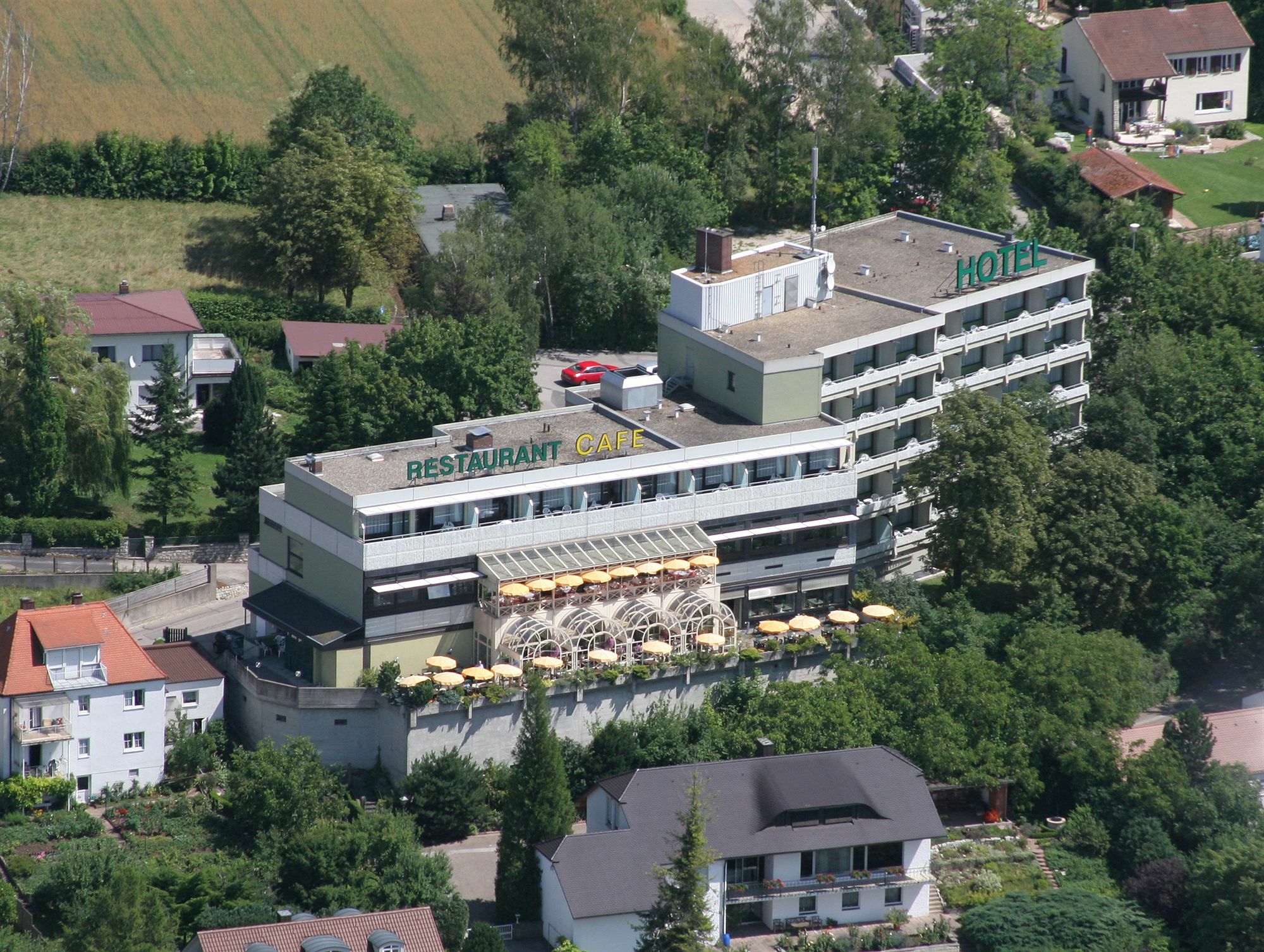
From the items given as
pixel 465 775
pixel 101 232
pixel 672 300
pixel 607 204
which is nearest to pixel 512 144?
pixel 607 204

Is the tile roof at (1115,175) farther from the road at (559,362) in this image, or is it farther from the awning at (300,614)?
the awning at (300,614)

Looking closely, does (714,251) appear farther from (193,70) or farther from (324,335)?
(193,70)

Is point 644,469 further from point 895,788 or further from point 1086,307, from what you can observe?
point 1086,307

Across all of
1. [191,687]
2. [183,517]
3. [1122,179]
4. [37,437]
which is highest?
[1122,179]

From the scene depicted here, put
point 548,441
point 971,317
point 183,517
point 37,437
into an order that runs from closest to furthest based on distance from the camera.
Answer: point 548,441 → point 37,437 → point 971,317 → point 183,517

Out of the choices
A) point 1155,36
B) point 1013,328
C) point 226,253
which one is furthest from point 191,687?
point 1155,36

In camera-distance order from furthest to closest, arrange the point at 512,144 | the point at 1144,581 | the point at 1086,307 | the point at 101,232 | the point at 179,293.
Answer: the point at 512,144 → the point at 101,232 → the point at 179,293 → the point at 1086,307 → the point at 1144,581

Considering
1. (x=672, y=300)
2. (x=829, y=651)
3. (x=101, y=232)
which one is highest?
(x=101, y=232)
